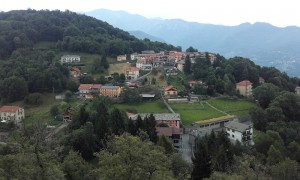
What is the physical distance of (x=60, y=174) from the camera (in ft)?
45.5

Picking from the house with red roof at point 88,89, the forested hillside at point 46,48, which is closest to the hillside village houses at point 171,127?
the house with red roof at point 88,89

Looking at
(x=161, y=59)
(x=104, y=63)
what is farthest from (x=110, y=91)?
(x=161, y=59)

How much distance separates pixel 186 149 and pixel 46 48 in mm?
50606

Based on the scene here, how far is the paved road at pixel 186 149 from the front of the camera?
1337 inches

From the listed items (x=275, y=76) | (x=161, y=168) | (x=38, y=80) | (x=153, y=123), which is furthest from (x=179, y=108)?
(x=161, y=168)

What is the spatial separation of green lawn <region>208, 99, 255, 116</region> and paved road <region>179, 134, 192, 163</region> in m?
11.8

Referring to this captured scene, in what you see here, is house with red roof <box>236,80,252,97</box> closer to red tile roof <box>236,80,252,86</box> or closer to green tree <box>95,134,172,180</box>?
red tile roof <box>236,80,252,86</box>

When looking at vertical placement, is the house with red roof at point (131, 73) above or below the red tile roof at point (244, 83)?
above

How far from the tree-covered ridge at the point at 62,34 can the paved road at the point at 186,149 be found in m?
39.6

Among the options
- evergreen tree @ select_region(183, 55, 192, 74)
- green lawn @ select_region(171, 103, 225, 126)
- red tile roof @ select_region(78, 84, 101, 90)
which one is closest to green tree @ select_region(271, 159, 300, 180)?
green lawn @ select_region(171, 103, 225, 126)

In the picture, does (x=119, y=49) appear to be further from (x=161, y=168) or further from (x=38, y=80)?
(x=161, y=168)

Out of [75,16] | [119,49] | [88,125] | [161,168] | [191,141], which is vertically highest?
[75,16]

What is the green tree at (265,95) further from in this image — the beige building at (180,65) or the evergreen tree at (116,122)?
the evergreen tree at (116,122)

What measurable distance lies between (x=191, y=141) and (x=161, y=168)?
25.1m
